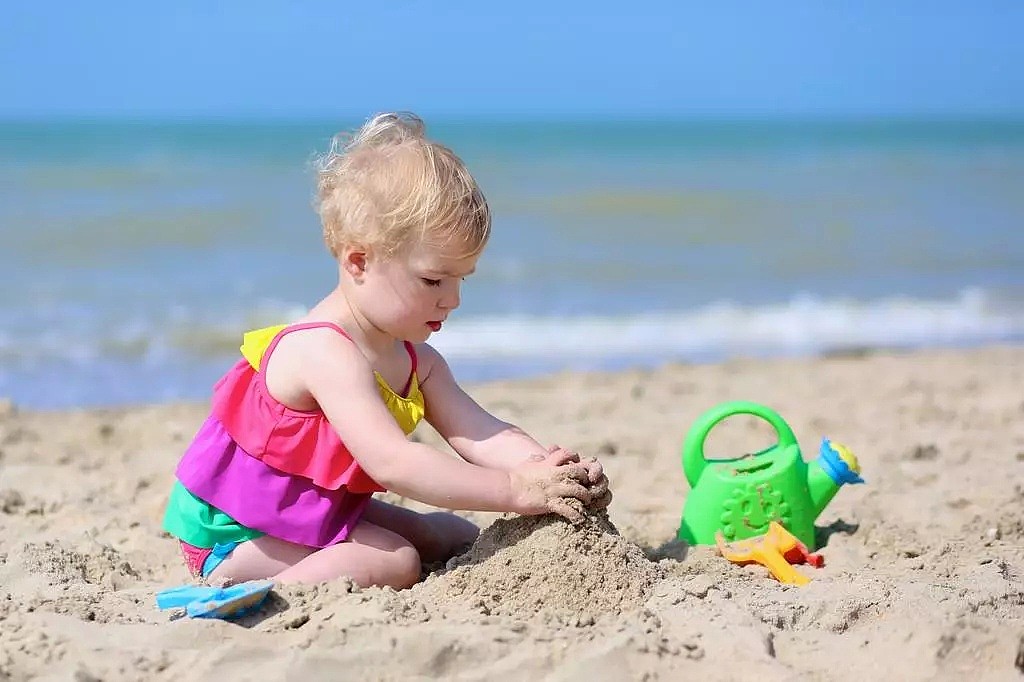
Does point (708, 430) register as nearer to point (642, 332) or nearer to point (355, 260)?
point (355, 260)

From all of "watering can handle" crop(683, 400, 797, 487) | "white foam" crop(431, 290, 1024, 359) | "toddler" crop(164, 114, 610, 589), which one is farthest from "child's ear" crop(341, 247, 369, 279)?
"white foam" crop(431, 290, 1024, 359)

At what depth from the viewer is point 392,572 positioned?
247 cm

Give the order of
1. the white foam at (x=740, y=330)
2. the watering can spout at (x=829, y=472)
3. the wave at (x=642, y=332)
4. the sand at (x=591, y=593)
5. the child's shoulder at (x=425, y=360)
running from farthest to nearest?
the white foam at (x=740, y=330) < the wave at (x=642, y=332) < the watering can spout at (x=829, y=472) < the child's shoulder at (x=425, y=360) < the sand at (x=591, y=593)

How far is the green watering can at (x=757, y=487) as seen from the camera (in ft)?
9.18

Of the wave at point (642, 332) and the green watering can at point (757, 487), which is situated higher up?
the wave at point (642, 332)

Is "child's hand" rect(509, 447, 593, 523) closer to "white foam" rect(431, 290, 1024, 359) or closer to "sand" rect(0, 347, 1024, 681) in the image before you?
"sand" rect(0, 347, 1024, 681)

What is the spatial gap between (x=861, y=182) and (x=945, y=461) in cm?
1290

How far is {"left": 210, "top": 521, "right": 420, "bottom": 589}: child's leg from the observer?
242 centimetres

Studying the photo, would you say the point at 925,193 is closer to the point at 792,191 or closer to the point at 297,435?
the point at 792,191

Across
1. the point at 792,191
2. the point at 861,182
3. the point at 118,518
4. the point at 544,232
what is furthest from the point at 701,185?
the point at 118,518

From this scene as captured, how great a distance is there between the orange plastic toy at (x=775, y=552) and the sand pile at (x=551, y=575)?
0.36 meters

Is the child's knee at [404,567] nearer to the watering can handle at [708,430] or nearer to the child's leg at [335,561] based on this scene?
the child's leg at [335,561]

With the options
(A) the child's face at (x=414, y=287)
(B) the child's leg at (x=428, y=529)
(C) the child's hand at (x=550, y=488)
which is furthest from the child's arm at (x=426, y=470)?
(B) the child's leg at (x=428, y=529)

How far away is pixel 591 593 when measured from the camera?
222cm
